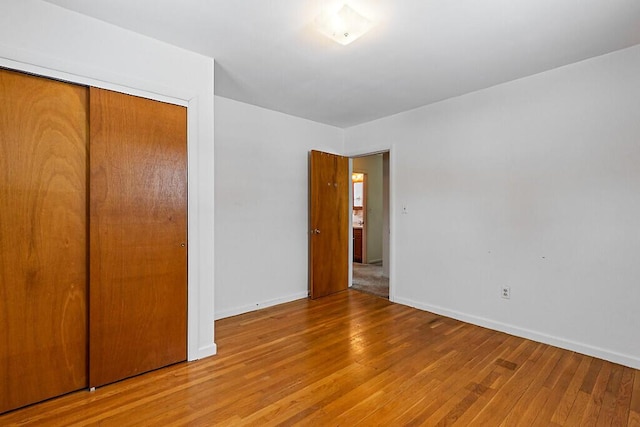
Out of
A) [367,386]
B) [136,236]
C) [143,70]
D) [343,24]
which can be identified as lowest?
[367,386]

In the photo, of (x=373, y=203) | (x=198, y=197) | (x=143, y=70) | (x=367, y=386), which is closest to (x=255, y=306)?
(x=198, y=197)

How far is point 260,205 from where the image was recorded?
3818mm

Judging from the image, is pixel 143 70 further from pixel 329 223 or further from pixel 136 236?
pixel 329 223

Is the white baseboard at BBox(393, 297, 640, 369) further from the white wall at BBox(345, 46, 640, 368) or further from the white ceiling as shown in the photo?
the white ceiling

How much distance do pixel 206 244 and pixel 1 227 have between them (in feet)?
3.92

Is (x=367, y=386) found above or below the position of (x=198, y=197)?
below

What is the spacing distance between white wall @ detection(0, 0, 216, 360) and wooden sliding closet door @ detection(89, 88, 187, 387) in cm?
7

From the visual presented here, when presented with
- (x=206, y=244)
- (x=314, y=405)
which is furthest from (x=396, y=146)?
(x=314, y=405)

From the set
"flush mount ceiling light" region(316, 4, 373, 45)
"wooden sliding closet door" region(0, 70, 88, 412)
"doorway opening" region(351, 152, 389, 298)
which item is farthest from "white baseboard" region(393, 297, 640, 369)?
"wooden sliding closet door" region(0, 70, 88, 412)

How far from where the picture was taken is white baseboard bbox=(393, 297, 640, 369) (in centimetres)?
242

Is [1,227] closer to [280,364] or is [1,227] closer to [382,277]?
[280,364]

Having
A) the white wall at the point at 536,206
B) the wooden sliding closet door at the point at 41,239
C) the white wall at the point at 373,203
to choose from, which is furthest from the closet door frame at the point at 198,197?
the white wall at the point at 373,203

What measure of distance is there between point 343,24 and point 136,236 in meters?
2.02

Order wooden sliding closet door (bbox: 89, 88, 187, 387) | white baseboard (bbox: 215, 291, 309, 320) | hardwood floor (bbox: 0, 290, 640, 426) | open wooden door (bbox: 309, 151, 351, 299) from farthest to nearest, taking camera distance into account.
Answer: open wooden door (bbox: 309, 151, 351, 299)
white baseboard (bbox: 215, 291, 309, 320)
wooden sliding closet door (bbox: 89, 88, 187, 387)
hardwood floor (bbox: 0, 290, 640, 426)
